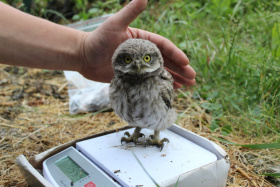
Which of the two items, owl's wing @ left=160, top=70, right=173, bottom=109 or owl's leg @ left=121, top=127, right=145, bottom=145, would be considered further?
owl's leg @ left=121, top=127, right=145, bottom=145

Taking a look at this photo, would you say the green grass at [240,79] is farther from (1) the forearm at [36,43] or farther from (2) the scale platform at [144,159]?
(1) the forearm at [36,43]

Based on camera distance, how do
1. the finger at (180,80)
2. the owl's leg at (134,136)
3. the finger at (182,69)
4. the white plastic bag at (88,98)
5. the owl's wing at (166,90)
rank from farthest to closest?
the white plastic bag at (88,98) → the finger at (180,80) → the finger at (182,69) → the owl's leg at (134,136) → the owl's wing at (166,90)

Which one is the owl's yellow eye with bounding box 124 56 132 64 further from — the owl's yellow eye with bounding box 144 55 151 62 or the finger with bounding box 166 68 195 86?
the finger with bounding box 166 68 195 86

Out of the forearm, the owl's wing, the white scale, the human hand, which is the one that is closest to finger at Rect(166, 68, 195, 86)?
the human hand

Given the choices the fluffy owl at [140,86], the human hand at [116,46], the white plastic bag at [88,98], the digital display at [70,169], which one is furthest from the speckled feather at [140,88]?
the white plastic bag at [88,98]

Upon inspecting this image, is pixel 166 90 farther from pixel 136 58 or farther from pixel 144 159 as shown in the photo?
pixel 144 159

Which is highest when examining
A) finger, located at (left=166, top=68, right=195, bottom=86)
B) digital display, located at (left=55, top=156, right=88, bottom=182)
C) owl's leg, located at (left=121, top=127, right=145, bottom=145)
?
finger, located at (left=166, top=68, right=195, bottom=86)
